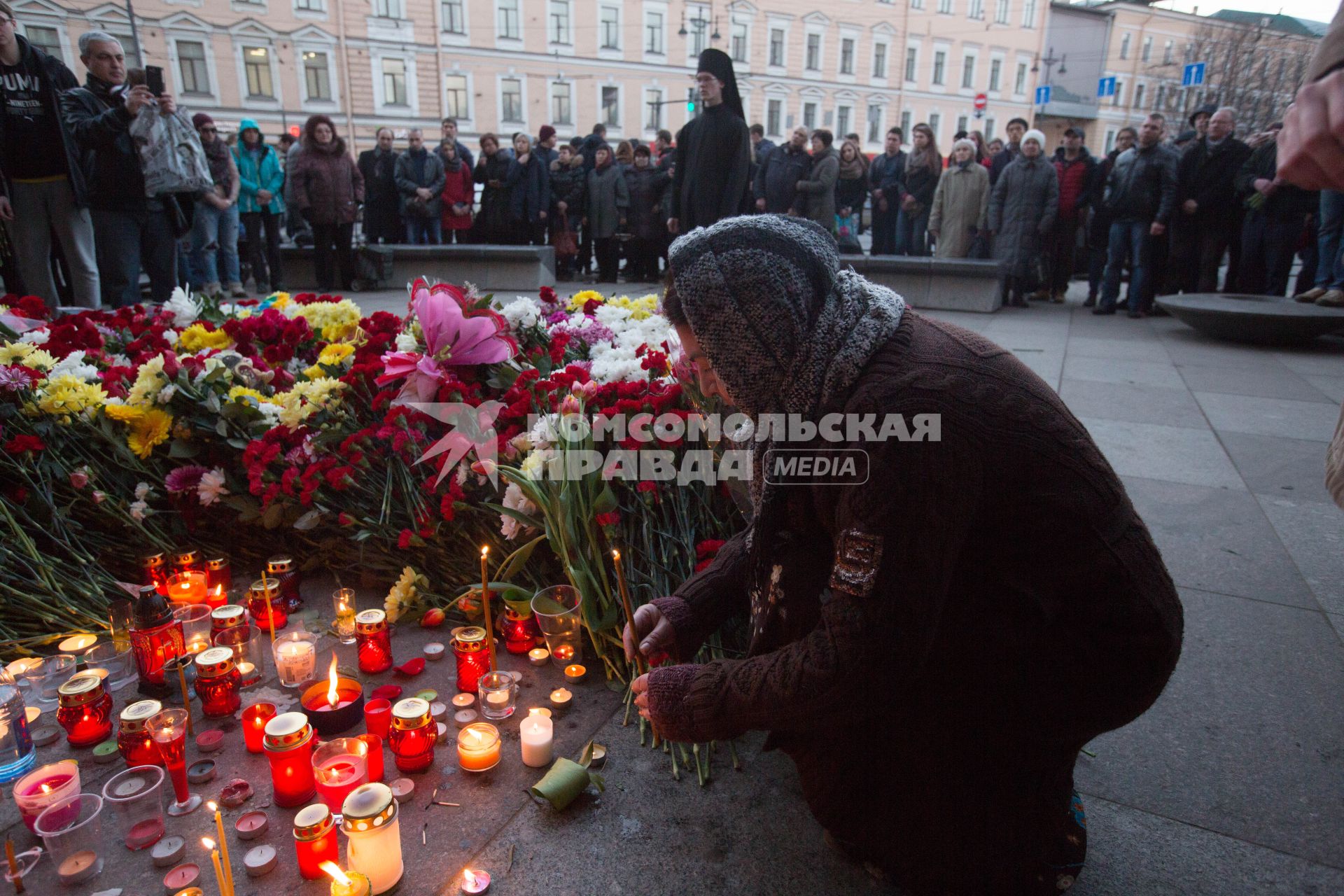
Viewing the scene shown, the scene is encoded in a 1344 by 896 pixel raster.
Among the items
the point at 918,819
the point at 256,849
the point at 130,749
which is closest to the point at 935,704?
the point at 918,819

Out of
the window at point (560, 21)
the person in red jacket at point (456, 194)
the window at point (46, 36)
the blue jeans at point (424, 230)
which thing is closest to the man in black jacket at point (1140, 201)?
the person in red jacket at point (456, 194)

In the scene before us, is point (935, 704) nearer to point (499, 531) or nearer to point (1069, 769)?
point (1069, 769)

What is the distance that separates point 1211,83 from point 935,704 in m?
37.2

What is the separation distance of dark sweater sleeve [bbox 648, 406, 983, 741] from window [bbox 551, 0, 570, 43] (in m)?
39.6

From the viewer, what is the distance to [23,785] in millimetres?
1618

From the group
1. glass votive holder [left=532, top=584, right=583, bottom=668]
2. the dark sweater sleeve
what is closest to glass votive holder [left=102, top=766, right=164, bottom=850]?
glass votive holder [left=532, top=584, right=583, bottom=668]

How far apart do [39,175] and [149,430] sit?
3.47 meters

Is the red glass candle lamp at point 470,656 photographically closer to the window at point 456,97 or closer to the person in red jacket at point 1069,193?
the person in red jacket at point 1069,193

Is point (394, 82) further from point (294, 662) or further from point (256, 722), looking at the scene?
point (256, 722)

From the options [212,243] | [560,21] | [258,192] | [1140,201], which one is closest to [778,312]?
[1140,201]

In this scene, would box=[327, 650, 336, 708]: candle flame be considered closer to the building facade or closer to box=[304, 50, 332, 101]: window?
the building facade

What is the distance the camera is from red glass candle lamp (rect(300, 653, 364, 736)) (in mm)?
1914

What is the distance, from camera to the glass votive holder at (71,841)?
4.88 feet

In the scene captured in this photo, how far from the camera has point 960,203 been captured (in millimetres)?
9430
